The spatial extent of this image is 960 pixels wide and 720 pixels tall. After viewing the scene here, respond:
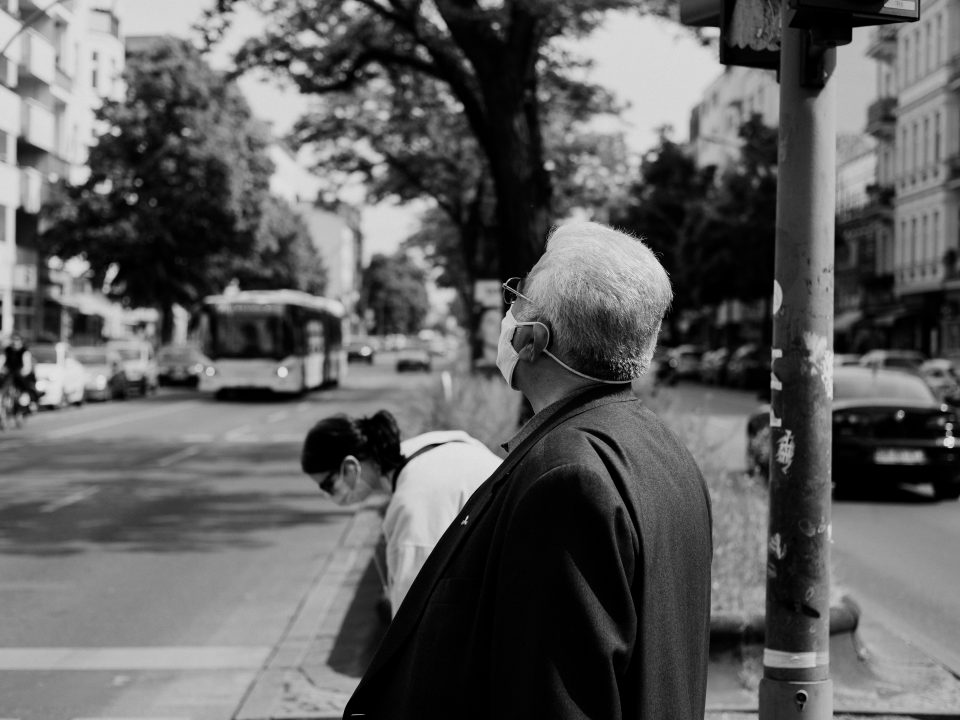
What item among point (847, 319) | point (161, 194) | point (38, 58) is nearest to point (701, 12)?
point (38, 58)

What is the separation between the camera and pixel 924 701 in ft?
20.8

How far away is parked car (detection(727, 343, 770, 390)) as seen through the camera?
5188 centimetres

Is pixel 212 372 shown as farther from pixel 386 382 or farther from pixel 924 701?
pixel 924 701

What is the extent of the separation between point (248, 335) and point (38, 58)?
59.2ft

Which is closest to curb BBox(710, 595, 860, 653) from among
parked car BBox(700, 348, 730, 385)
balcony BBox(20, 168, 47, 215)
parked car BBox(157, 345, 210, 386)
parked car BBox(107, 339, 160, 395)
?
parked car BBox(107, 339, 160, 395)

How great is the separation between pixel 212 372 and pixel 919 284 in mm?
27981

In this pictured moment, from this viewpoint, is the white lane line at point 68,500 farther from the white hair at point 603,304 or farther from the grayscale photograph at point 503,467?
the white hair at point 603,304

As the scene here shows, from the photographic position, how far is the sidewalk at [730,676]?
6.24 meters

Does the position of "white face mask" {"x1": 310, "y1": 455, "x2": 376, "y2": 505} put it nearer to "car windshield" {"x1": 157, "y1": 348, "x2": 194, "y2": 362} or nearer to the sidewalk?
the sidewalk

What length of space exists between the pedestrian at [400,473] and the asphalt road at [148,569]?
251cm

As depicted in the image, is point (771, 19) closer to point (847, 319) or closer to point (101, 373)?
point (101, 373)

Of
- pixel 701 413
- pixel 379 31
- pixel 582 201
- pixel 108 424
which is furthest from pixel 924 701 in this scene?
pixel 582 201

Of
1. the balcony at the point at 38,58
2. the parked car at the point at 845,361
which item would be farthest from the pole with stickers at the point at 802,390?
the balcony at the point at 38,58

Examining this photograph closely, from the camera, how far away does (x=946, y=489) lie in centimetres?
1552
